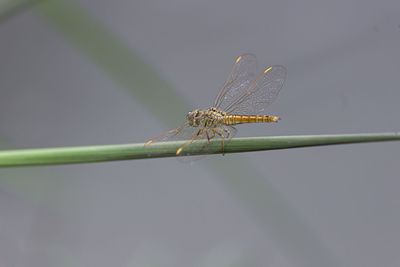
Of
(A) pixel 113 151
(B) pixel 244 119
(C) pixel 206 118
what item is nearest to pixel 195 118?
(C) pixel 206 118

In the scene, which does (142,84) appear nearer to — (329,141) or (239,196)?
(239,196)

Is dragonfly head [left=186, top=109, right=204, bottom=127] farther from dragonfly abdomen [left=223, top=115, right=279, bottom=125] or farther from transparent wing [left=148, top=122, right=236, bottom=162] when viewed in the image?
dragonfly abdomen [left=223, top=115, right=279, bottom=125]

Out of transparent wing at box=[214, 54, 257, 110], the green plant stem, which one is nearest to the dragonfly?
transparent wing at box=[214, 54, 257, 110]

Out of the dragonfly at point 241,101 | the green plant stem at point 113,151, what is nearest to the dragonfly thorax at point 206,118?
the dragonfly at point 241,101

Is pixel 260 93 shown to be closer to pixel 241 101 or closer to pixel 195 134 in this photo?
pixel 241 101

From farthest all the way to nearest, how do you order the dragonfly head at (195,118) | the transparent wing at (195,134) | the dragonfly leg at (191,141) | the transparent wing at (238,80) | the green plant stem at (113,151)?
1. the transparent wing at (238,80)
2. the dragonfly head at (195,118)
3. the transparent wing at (195,134)
4. the dragonfly leg at (191,141)
5. the green plant stem at (113,151)

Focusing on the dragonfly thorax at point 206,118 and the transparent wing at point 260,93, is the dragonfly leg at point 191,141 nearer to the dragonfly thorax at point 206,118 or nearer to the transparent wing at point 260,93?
the dragonfly thorax at point 206,118

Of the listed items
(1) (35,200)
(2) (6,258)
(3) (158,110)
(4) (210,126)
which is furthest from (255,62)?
(2) (6,258)
